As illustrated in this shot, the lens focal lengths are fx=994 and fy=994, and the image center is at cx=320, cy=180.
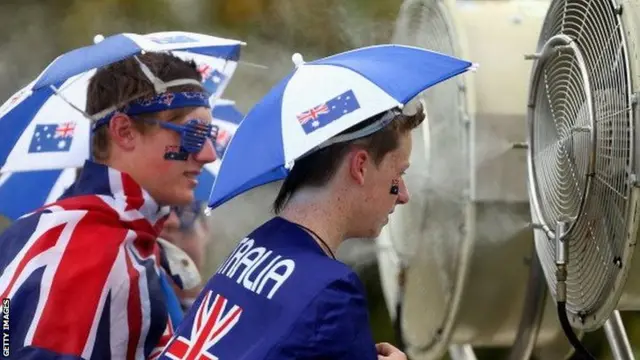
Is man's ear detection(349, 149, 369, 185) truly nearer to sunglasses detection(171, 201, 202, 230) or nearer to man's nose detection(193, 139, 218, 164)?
man's nose detection(193, 139, 218, 164)

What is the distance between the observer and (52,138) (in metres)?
2.98

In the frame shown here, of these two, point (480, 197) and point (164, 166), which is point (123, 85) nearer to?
point (164, 166)

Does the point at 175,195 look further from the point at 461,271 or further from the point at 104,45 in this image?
the point at 461,271

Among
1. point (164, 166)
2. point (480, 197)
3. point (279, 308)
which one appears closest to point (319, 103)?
point (279, 308)

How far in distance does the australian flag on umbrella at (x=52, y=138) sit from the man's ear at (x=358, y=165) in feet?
4.45

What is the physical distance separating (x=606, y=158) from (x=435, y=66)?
1.57 feet

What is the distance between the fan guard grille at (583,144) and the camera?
2.13m

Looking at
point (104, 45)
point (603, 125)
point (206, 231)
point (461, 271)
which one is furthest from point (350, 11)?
point (603, 125)

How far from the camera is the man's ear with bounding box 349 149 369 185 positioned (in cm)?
189

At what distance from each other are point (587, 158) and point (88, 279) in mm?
1205

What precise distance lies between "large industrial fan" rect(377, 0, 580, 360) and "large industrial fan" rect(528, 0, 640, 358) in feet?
0.85

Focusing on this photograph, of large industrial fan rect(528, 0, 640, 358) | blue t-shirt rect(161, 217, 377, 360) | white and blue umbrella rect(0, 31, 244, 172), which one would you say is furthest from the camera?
white and blue umbrella rect(0, 31, 244, 172)

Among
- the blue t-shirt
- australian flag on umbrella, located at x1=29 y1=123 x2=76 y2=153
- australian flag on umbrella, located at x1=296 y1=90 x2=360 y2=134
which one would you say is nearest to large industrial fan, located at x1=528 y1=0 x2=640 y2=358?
australian flag on umbrella, located at x1=296 y1=90 x2=360 y2=134

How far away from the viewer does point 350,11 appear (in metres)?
4.54
